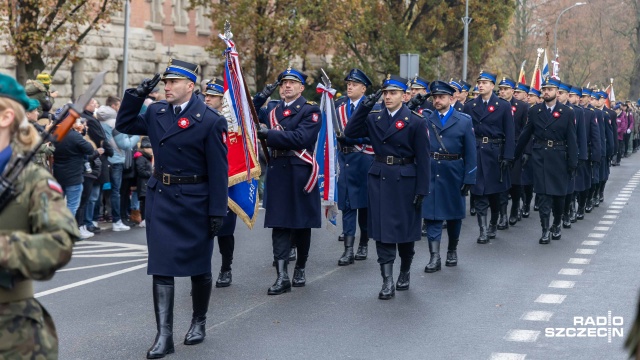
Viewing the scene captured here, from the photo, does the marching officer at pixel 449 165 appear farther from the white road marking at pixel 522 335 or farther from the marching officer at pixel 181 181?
the marching officer at pixel 181 181

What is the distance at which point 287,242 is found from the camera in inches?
414

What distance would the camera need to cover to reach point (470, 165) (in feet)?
40.5

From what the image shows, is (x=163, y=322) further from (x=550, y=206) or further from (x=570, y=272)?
(x=550, y=206)

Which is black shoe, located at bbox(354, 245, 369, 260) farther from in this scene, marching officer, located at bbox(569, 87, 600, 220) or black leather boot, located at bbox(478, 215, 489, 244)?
marching officer, located at bbox(569, 87, 600, 220)

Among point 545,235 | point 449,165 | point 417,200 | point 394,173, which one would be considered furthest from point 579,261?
point 394,173

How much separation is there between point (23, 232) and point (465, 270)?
8155 mm

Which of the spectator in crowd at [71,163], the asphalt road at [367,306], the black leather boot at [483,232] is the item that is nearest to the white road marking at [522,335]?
the asphalt road at [367,306]

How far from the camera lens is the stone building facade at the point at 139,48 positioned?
2883 centimetres

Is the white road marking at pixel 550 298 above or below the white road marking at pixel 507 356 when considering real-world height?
below

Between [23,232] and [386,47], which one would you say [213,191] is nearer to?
[23,232]

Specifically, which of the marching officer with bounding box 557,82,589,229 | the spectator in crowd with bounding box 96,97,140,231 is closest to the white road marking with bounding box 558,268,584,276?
the marching officer with bounding box 557,82,589,229

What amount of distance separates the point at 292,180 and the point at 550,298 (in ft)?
8.28

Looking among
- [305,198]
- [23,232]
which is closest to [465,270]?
[305,198]

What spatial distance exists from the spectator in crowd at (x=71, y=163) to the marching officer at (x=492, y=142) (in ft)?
16.2
